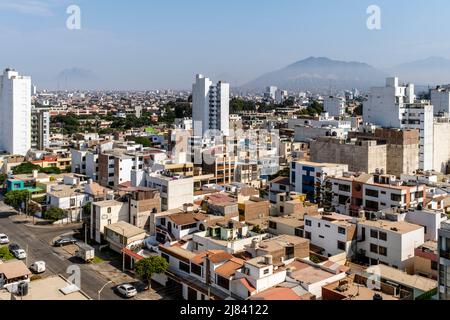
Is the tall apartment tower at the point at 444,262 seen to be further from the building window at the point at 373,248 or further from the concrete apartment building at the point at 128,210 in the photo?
the concrete apartment building at the point at 128,210

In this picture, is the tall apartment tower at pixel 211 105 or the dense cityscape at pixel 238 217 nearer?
the dense cityscape at pixel 238 217

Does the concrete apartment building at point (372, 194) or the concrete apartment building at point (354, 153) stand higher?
the concrete apartment building at point (354, 153)

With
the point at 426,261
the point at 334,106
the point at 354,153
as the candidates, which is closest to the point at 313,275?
the point at 426,261

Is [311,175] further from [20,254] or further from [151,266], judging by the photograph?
[20,254]

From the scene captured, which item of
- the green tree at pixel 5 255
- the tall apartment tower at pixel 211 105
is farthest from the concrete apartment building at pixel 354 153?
the green tree at pixel 5 255

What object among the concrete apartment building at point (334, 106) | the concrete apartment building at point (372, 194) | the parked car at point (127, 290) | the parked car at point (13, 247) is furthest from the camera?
the concrete apartment building at point (334, 106)
